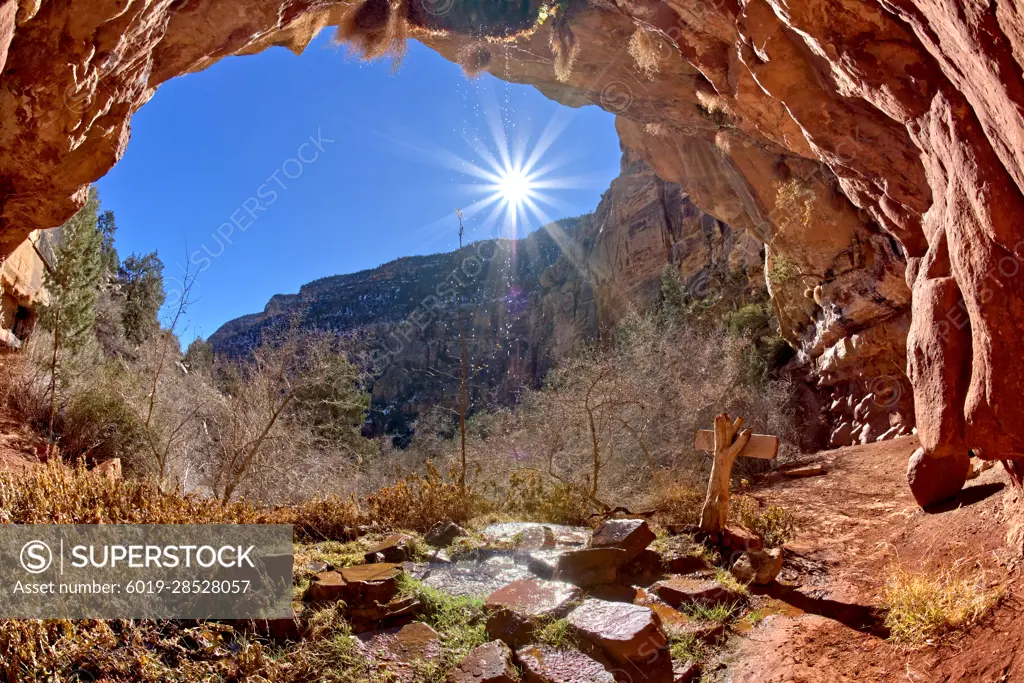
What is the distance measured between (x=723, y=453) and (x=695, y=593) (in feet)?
6.96

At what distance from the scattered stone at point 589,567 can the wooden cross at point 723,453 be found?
1552 millimetres

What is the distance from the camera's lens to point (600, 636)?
3.80 metres

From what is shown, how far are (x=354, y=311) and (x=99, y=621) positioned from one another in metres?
58.4

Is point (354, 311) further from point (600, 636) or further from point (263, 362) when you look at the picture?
point (600, 636)

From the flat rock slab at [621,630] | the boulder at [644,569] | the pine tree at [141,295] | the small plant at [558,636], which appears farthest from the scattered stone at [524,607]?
the pine tree at [141,295]

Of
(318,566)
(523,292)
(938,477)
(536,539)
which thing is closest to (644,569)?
(536,539)

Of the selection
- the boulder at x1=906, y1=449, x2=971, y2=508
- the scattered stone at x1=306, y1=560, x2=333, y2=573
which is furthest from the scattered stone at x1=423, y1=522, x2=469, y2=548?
the boulder at x1=906, y1=449, x2=971, y2=508

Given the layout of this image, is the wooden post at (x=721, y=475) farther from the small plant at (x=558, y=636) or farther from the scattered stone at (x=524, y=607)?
the small plant at (x=558, y=636)

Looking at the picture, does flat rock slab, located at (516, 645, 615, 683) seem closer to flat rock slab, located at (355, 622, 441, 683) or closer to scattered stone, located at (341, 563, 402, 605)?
flat rock slab, located at (355, 622, 441, 683)

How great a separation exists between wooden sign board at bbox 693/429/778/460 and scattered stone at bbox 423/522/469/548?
3323mm

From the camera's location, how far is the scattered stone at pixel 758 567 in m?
5.18

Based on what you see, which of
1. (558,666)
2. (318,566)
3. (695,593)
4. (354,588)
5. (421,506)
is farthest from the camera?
(421,506)

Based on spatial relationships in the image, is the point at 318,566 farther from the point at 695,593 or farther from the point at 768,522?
the point at 768,522

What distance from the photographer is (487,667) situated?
3.42m
